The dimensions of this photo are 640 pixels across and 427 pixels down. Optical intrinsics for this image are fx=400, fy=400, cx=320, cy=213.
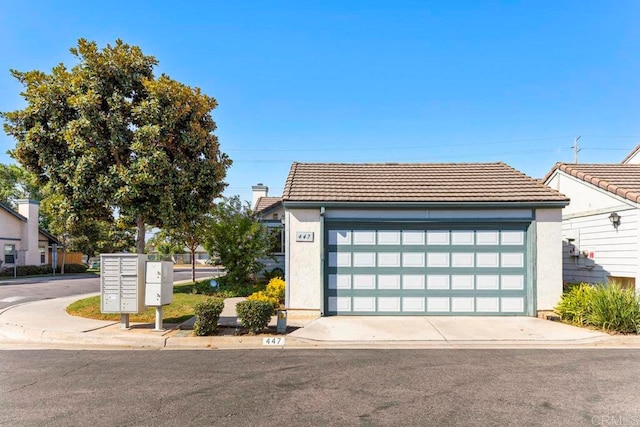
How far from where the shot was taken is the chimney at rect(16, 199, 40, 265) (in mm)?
31094

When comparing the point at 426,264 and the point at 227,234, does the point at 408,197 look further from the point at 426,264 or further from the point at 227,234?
the point at 227,234

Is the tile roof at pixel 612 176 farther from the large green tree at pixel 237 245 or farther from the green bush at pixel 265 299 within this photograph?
the large green tree at pixel 237 245

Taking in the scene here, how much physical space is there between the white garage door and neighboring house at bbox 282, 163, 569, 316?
0.03m

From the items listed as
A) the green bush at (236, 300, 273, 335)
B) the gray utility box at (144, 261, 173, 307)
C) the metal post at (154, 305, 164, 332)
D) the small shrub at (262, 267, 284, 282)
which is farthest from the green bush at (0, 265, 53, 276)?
the green bush at (236, 300, 273, 335)

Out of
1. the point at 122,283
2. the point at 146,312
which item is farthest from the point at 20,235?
the point at 122,283

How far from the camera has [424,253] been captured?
1071 cm

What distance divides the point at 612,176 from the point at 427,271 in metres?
6.87

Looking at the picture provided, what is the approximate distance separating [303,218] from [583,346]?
6755 millimetres

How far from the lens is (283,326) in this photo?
864cm

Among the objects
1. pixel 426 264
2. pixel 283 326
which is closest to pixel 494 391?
pixel 283 326

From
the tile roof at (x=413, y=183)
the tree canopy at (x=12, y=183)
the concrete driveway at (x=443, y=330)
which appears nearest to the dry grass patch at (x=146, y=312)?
the concrete driveway at (x=443, y=330)

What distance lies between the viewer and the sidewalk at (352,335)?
8016mm

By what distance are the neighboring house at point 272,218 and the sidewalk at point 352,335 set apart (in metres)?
7.67

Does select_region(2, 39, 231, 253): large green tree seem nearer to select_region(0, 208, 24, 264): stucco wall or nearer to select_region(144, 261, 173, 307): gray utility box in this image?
select_region(144, 261, 173, 307): gray utility box
